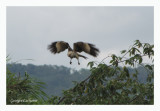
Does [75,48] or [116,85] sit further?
[75,48]

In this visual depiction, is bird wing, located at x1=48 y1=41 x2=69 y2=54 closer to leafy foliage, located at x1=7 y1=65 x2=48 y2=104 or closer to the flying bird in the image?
the flying bird

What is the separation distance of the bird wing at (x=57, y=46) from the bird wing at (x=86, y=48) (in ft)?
0.66

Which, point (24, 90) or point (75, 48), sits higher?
point (75, 48)

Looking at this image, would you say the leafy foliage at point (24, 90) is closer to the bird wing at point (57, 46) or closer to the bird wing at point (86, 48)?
the bird wing at point (57, 46)

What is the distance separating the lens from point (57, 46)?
16.2 ft

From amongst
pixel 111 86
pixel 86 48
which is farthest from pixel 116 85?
pixel 86 48

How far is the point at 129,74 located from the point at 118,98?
446mm

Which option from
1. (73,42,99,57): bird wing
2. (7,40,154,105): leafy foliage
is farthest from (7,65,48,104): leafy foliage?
(73,42,99,57): bird wing

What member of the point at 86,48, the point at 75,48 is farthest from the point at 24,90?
the point at 86,48

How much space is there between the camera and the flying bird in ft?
15.8

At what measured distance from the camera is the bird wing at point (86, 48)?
190 inches

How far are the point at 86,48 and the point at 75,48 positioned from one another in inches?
7.9

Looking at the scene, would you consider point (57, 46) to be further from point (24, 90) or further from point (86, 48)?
point (24, 90)

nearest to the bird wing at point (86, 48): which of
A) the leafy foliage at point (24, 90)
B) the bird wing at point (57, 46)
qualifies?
the bird wing at point (57, 46)
